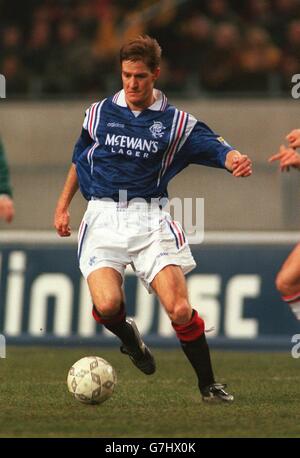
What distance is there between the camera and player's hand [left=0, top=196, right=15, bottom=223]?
7.48 metres

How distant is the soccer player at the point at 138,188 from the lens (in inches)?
294

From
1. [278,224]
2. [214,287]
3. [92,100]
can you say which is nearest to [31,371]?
[214,287]

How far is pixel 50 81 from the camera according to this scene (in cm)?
1700

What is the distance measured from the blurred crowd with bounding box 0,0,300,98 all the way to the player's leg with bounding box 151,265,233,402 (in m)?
9.47

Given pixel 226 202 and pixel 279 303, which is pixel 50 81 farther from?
pixel 279 303

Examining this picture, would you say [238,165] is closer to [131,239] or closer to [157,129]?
[157,129]

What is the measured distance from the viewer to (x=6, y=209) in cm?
755

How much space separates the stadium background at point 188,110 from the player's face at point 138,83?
14.0 feet

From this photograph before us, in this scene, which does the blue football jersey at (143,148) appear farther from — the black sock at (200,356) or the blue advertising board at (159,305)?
the blue advertising board at (159,305)

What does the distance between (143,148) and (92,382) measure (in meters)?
1.58

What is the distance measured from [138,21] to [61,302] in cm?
691

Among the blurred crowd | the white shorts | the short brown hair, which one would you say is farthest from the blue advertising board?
the blurred crowd
